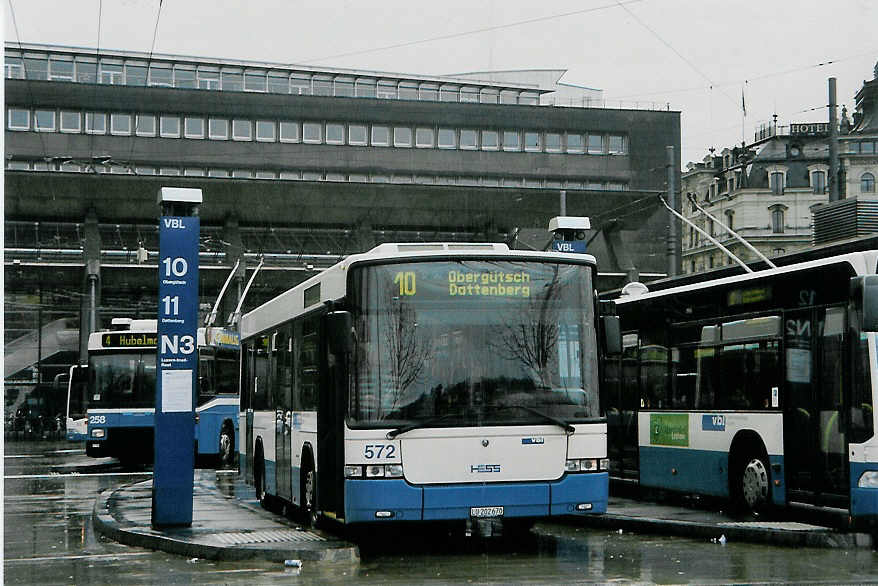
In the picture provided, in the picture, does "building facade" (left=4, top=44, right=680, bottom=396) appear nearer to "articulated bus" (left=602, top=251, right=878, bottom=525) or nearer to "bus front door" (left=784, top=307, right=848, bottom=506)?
"articulated bus" (left=602, top=251, right=878, bottom=525)

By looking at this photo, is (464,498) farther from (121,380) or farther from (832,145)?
(121,380)

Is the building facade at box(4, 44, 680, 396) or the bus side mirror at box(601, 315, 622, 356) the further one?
the building facade at box(4, 44, 680, 396)

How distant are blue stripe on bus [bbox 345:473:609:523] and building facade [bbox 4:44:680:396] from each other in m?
31.3

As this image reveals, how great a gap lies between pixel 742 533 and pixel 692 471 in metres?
3.25

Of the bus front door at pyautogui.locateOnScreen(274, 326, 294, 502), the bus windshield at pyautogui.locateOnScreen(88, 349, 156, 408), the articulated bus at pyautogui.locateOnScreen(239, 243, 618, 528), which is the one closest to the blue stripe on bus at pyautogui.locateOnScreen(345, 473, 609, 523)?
the articulated bus at pyautogui.locateOnScreen(239, 243, 618, 528)

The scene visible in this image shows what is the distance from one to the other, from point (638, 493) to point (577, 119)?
150 feet

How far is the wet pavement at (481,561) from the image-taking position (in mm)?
10422

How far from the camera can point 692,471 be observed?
16203 millimetres

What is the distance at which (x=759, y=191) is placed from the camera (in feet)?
310

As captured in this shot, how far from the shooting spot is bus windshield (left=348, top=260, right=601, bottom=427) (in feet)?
38.6

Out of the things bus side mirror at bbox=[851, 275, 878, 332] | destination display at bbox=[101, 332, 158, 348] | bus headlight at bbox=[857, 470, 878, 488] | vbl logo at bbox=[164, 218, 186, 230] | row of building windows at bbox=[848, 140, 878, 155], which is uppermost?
row of building windows at bbox=[848, 140, 878, 155]

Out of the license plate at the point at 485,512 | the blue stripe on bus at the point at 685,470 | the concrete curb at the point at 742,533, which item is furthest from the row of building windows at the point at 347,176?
the license plate at the point at 485,512

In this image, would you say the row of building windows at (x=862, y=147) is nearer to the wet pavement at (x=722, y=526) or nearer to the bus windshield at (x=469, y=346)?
the wet pavement at (x=722, y=526)

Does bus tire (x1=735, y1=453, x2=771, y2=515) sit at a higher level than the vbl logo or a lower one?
lower
